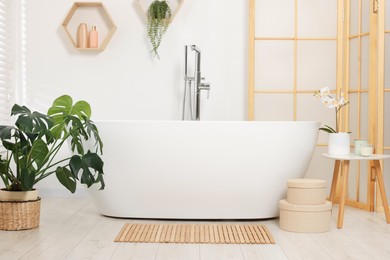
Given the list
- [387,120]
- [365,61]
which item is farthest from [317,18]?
[387,120]

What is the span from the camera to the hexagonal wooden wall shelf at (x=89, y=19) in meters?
4.95

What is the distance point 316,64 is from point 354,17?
0.47 meters

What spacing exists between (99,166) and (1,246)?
0.70 meters

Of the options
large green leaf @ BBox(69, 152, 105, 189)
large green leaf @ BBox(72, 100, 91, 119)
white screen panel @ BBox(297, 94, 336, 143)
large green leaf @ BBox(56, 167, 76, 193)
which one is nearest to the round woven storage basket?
large green leaf @ BBox(56, 167, 76, 193)

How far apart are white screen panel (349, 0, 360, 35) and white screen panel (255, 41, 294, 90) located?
0.48 meters

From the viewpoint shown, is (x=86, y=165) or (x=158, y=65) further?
(x=158, y=65)

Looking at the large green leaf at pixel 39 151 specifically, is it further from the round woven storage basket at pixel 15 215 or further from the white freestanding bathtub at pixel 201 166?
the white freestanding bathtub at pixel 201 166

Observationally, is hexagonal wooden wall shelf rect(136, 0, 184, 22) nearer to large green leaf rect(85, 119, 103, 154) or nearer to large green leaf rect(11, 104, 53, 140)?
large green leaf rect(85, 119, 103, 154)

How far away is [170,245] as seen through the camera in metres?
3.19

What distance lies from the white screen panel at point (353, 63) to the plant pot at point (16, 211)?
2575mm

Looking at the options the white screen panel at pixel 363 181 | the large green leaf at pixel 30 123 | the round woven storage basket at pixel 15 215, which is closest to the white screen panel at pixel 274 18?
the white screen panel at pixel 363 181

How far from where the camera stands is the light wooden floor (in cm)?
297

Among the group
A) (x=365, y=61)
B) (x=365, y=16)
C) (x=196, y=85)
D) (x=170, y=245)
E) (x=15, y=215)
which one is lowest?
(x=170, y=245)

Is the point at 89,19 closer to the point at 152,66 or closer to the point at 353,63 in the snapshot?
the point at 152,66
